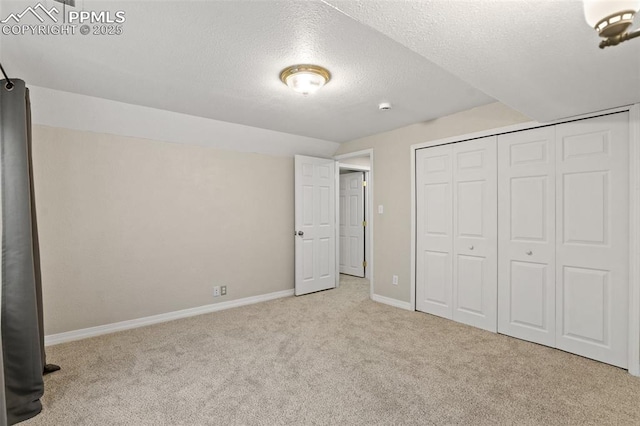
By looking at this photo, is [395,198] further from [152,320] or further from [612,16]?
[152,320]

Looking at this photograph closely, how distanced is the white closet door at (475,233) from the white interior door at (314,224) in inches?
79.5

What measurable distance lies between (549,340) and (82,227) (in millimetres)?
4638

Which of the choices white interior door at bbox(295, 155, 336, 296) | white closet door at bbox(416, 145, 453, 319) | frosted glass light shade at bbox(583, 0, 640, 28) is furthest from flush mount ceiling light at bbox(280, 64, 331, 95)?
white interior door at bbox(295, 155, 336, 296)

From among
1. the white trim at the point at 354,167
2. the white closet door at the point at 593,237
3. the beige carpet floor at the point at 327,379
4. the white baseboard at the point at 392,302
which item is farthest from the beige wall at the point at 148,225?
the white closet door at the point at 593,237

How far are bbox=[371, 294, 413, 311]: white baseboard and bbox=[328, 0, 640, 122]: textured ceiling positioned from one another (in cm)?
264

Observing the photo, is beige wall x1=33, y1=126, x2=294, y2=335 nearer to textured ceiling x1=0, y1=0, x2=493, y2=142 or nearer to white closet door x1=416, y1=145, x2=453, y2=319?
textured ceiling x1=0, y1=0, x2=493, y2=142

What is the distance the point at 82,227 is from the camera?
3.13 metres

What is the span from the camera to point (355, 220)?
20.1 ft

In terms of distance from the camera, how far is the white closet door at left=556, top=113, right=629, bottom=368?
2.48 meters

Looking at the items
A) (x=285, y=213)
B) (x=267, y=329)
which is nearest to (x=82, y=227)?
(x=267, y=329)

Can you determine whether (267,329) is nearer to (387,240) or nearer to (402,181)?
(387,240)

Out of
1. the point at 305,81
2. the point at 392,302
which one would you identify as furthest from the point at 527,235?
the point at 305,81

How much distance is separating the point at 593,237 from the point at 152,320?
14.5ft

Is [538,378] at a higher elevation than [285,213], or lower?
lower
